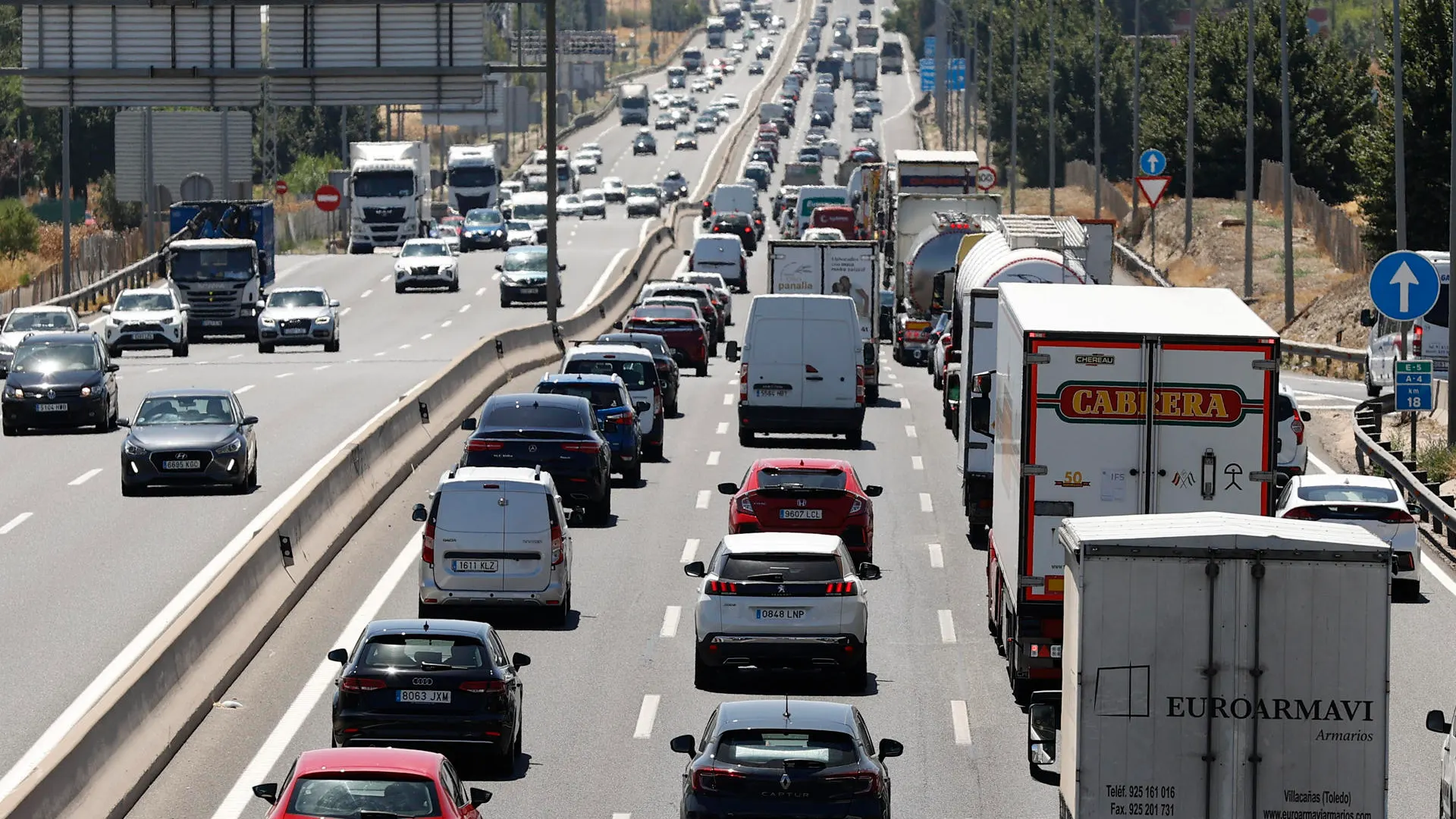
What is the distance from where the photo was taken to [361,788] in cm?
1436

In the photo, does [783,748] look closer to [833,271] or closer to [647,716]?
[647,716]

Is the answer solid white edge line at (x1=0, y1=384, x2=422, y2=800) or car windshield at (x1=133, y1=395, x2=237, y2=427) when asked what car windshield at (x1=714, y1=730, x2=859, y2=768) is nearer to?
solid white edge line at (x1=0, y1=384, x2=422, y2=800)

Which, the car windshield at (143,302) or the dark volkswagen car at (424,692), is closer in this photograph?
the dark volkswagen car at (424,692)

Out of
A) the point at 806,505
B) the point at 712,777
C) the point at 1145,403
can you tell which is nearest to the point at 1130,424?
the point at 1145,403

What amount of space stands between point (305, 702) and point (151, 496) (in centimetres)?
1195

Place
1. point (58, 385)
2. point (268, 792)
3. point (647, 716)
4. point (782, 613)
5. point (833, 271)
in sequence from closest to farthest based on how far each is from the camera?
point (268, 792) → point (647, 716) → point (782, 613) → point (58, 385) → point (833, 271)

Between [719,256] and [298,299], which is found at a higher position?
[719,256]

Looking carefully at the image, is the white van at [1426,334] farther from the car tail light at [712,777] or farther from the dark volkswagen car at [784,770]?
the car tail light at [712,777]

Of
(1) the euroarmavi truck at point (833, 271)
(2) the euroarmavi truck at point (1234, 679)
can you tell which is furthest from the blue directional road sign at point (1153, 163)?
(2) the euroarmavi truck at point (1234, 679)

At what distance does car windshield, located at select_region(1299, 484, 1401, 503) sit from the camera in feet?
95.3

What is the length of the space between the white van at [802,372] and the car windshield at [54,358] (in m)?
10.8

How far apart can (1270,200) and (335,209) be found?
144 ft

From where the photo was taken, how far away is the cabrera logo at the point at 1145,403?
20.3 meters

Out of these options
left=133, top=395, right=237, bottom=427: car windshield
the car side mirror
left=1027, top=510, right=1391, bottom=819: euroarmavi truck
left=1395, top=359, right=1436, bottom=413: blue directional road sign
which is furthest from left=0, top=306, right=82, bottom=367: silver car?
left=1027, top=510, right=1391, bottom=819: euroarmavi truck
